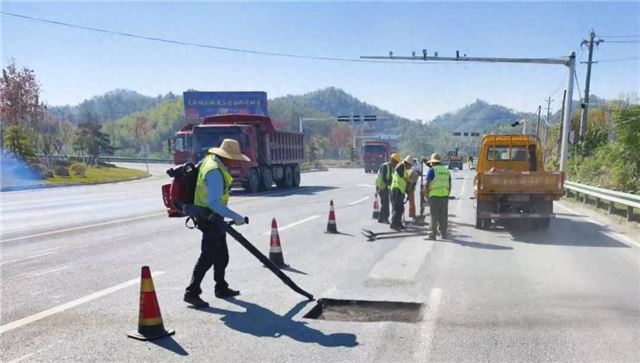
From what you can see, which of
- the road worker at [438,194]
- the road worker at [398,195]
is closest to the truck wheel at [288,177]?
the road worker at [398,195]

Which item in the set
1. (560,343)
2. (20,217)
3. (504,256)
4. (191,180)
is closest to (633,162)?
(504,256)

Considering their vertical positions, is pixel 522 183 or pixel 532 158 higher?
pixel 532 158

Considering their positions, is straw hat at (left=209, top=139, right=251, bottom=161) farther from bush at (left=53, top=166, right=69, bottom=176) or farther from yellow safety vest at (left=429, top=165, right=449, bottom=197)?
bush at (left=53, top=166, right=69, bottom=176)

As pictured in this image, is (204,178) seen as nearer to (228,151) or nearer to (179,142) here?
(228,151)

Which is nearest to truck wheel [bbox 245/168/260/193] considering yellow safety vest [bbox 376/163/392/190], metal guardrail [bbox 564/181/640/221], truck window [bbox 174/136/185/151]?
truck window [bbox 174/136/185/151]

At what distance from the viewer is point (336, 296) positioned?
609 centimetres

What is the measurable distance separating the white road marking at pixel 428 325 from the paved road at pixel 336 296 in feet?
0.06

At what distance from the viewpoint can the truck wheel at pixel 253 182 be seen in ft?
77.0

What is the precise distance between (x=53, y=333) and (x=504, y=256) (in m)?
6.73

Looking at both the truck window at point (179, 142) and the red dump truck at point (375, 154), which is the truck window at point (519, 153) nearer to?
the truck window at point (179, 142)

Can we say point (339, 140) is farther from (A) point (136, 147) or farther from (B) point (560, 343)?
(B) point (560, 343)

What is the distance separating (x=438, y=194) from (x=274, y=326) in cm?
618

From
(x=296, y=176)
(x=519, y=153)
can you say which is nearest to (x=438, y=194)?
(x=519, y=153)

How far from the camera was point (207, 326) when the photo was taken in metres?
5.09
